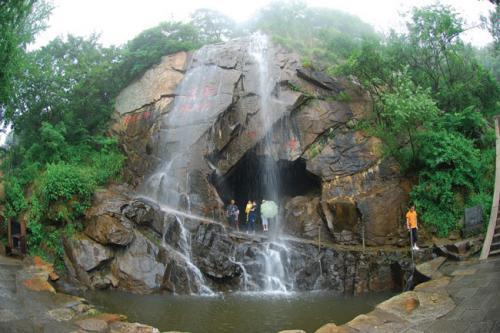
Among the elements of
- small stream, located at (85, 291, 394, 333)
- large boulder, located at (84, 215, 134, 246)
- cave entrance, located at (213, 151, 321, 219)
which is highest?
cave entrance, located at (213, 151, 321, 219)

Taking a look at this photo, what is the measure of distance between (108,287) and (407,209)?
439 inches

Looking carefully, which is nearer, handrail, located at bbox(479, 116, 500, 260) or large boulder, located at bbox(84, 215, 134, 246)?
handrail, located at bbox(479, 116, 500, 260)

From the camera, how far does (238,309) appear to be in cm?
1066

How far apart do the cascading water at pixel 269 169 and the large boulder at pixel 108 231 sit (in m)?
4.82

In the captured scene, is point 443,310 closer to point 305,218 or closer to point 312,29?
point 305,218

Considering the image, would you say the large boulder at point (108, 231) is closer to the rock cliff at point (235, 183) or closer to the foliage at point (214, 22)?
the rock cliff at point (235, 183)

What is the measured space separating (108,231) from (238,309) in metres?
5.67

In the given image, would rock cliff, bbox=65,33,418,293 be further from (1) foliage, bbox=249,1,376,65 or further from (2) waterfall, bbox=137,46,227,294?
(1) foliage, bbox=249,1,376,65

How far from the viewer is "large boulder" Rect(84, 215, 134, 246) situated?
1356 cm

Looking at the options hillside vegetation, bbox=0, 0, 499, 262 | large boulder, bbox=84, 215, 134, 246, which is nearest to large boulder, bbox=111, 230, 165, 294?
large boulder, bbox=84, 215, 134, 246

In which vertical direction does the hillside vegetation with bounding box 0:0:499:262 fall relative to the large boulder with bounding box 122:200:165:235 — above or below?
above

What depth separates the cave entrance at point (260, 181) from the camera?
1855 cm

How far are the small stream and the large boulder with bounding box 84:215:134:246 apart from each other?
1.79 m

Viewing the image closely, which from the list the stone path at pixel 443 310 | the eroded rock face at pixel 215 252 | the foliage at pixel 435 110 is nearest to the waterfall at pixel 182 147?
the eroded rock face at pixel 215 252
